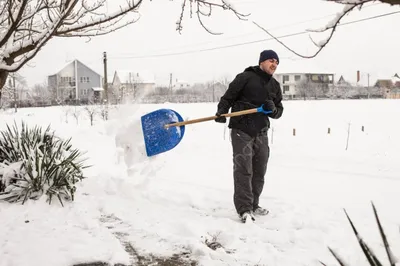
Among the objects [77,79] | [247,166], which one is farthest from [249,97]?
[77,79]

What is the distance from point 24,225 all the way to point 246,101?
101 inches

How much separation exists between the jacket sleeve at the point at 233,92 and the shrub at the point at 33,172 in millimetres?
1972

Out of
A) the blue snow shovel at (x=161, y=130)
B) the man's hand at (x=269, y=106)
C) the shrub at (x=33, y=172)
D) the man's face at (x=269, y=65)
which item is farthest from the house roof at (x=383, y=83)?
the shrub at (x=33, y=172)

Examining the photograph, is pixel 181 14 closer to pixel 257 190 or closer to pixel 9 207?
pixel 257 190

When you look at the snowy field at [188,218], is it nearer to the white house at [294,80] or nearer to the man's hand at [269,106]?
the man's hand at [269,106]

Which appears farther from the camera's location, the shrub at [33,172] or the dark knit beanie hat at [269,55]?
the shrub at [33,172]

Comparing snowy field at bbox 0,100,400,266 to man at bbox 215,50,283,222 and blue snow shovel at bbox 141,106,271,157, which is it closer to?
blue snow shovel at bbox 141,106,271,157

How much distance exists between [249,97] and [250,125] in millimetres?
315

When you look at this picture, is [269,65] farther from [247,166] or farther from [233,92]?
[247,166]

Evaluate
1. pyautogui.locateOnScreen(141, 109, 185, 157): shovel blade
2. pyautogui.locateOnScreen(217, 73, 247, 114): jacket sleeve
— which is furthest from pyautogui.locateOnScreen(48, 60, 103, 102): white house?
pyautogui.locateOnScreen(217, 73, 247, 114): jacket sleeve

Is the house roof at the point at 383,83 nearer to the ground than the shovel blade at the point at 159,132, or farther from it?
farther from it

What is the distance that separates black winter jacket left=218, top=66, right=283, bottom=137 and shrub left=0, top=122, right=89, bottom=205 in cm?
200

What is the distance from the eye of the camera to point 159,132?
16.6 feet

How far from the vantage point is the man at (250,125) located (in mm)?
4234
